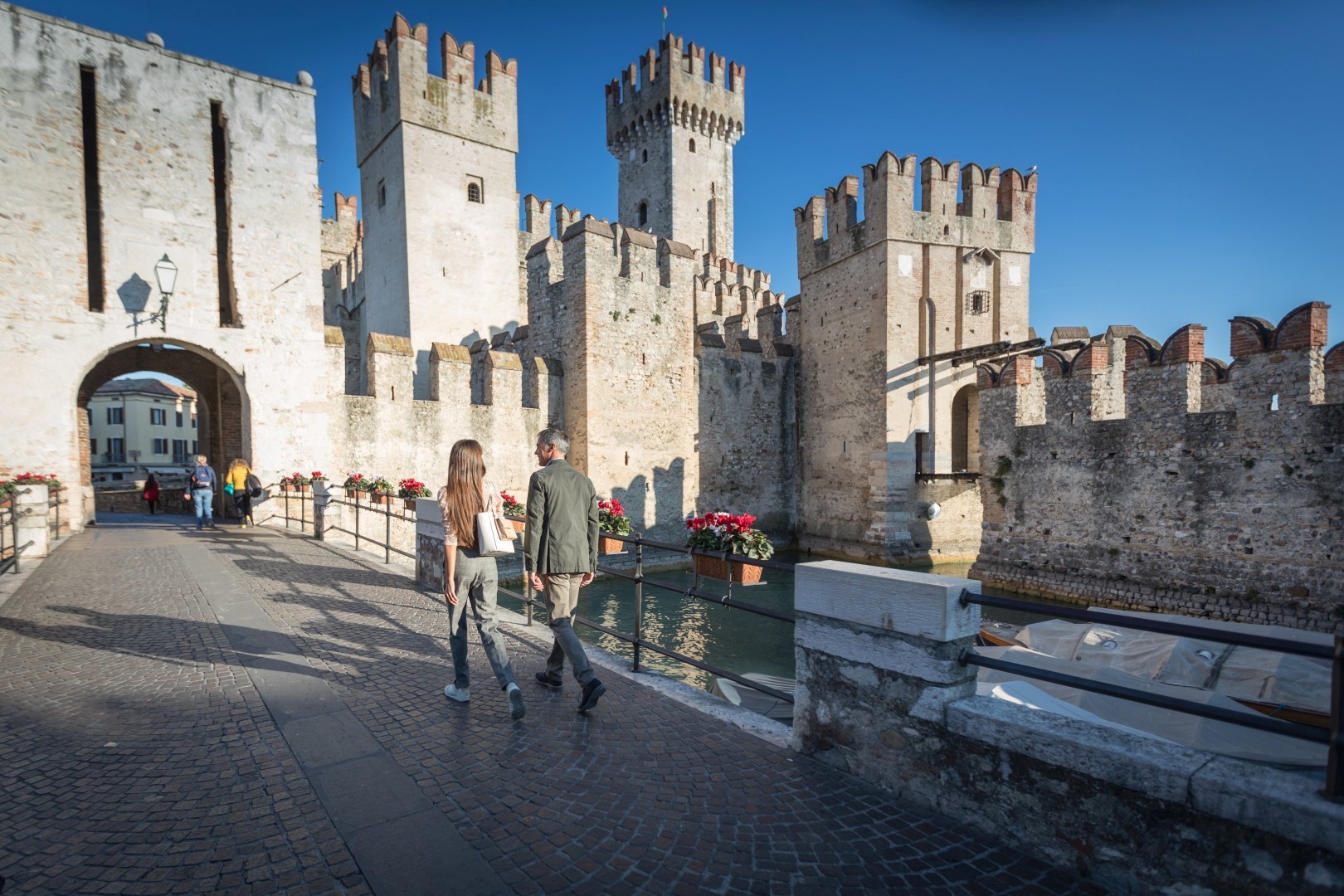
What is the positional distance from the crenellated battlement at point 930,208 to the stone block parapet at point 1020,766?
1849 cm

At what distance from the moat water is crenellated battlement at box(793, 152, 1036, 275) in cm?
1072

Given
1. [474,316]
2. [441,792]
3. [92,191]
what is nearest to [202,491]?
[92,191]

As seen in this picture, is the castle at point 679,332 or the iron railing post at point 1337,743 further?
the castle at point 679,332

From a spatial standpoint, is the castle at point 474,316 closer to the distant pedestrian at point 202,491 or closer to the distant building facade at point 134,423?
the distant pedestrian at point 202,491

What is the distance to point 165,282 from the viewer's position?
13.4m

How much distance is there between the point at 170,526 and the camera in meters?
14.6

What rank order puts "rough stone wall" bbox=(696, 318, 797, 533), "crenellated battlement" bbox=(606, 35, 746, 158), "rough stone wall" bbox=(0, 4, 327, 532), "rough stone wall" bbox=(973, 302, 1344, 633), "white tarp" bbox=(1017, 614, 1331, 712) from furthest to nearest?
"crenellated battlement" bbox=(606, 35, 746, 158), "rough stone wall" bbox=(696, 318, 797, 533), "rough stone wall" bbox=(0, 4, 327, 532), "rough stone wall" bbox=(973, 302, 1344, 633), "white tarp" bbox=(1017, 614, 1331, 712)

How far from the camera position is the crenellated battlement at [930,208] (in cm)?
1952

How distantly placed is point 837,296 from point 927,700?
1978 centimetres

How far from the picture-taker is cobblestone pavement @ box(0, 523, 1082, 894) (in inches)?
99.3

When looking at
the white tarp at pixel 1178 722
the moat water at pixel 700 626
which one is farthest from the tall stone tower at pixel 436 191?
the white tarp at pixel 1178 722

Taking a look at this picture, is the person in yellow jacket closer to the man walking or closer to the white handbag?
the white handbag

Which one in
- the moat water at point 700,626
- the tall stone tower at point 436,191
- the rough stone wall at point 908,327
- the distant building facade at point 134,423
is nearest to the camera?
the moat water at point 700,626

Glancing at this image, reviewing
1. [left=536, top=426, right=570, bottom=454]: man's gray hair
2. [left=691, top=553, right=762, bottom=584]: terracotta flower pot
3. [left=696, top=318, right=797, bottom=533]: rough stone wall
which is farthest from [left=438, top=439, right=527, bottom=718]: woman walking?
[left=696, top=318, right=797, bottom=533]: rough stone wall
